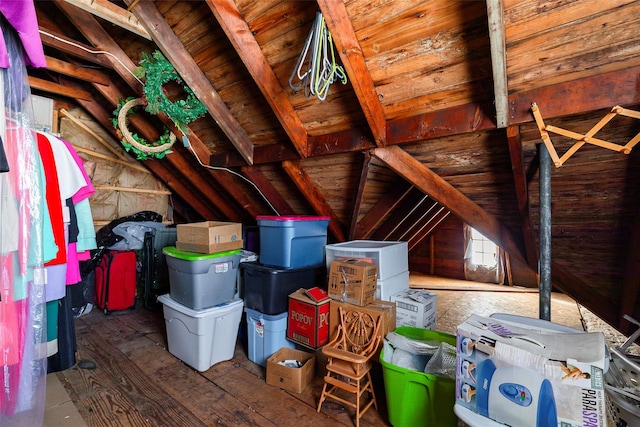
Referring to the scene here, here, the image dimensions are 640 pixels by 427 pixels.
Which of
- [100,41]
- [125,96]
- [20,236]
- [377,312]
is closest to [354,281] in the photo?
[377,312]

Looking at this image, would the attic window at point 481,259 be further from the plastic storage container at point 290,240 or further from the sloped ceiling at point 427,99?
the plastic storage container at point 290,240

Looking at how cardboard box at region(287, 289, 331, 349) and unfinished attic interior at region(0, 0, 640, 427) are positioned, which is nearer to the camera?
unfinished attic interior at region(0, 0, 640, 427)

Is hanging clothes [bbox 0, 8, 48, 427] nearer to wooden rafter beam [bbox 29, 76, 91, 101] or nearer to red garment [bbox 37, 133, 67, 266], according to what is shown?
red garment [bbox 37, 133, 67, 266]

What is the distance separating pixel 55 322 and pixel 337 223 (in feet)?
7.89

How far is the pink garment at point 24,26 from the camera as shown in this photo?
967mm

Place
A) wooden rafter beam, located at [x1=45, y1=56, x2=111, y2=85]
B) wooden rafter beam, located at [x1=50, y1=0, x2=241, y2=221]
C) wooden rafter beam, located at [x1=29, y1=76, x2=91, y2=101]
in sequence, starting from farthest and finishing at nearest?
wooden rafter beam, located at [x1=29, y1=76, x2=91, y2=101], wooden rafter beam, located at [x1=45, y1=56, x2=111, y2=85], wooden rafter beam, located at [x1=50, y1=0, x2=241, y2=221]

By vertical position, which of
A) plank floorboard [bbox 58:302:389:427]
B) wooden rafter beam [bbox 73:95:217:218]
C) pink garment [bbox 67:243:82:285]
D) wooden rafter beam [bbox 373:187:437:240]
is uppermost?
wooden rafter beam [bbox 73:95:217:218]

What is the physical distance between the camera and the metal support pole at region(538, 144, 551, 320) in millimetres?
1748

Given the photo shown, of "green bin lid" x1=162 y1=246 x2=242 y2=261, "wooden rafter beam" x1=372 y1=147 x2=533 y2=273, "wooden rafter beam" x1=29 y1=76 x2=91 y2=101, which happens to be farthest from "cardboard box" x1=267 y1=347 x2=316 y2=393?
"wooden rafter beam" x1=29 y1=76 x2=91 y2=101

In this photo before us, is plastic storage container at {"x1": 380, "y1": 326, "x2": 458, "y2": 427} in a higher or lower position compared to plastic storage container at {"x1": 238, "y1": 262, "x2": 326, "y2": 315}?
lower

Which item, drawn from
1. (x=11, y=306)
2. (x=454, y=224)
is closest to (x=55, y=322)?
(x=11, y=306)

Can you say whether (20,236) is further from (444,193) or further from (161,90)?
(444,193)

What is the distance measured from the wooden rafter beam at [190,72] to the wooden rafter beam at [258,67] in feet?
1.87

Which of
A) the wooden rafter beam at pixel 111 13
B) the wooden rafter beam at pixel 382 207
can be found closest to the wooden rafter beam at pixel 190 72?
the wooden rafter beam at pixel 111 13
